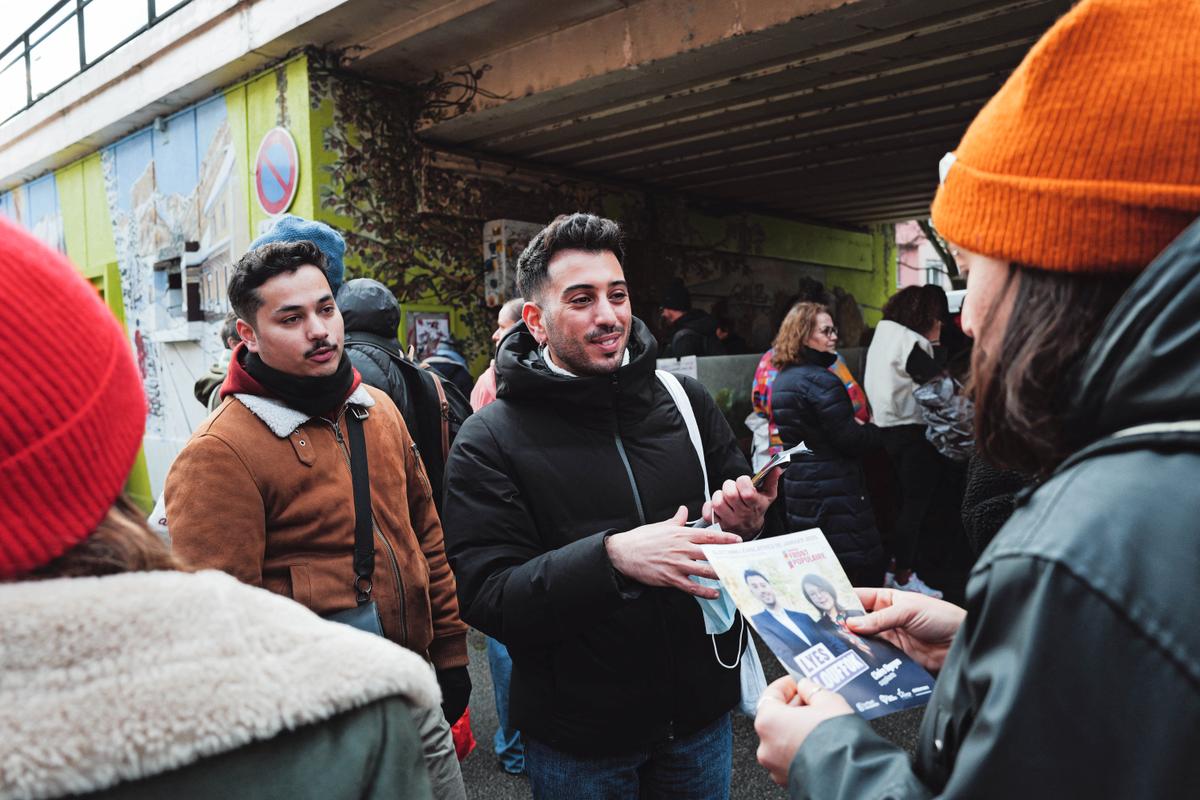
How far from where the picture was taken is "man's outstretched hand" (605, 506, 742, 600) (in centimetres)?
176

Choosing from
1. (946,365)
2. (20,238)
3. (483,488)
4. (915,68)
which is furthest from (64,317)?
(915,68)

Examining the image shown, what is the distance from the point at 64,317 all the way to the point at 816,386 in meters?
4.62

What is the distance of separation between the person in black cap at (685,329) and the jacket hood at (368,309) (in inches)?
148

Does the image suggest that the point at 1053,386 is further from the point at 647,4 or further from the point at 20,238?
the point at 647,4

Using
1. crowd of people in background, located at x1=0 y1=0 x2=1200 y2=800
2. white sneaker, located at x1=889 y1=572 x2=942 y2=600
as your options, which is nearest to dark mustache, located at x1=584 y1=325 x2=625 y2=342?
crowd of people in background, located at x1=0 y1=0 x2=1200 y2=800

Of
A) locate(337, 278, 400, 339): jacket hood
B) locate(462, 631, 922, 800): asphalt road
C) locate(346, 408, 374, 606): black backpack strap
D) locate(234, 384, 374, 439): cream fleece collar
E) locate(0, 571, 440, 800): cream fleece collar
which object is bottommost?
locate(462, 631, 922, 800): asphalt road

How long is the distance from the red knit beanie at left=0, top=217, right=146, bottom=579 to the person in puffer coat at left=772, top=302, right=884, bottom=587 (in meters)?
4.54

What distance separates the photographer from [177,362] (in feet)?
29.9

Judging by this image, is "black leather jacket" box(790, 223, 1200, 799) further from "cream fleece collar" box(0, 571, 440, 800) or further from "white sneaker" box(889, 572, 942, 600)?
"white sneaker" box(889, 572, 942, 600)

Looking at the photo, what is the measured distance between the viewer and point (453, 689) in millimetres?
2619

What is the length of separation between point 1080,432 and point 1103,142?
1.06 feet

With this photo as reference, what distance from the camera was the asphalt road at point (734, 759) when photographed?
3662 mm

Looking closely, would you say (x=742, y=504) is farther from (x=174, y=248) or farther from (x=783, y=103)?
(x=174, y=248)

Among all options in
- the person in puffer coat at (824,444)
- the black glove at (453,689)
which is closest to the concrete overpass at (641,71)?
the person in puffer coat at (824,444)
